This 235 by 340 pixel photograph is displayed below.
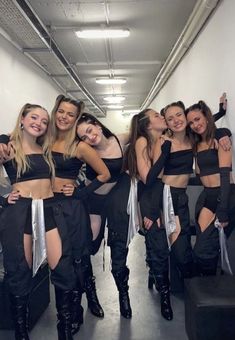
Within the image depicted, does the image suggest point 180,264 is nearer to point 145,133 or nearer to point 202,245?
point 202,245

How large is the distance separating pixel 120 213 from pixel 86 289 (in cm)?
75

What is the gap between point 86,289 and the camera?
2.68m

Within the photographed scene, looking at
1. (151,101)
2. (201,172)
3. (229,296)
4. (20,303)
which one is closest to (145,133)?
(201,172)

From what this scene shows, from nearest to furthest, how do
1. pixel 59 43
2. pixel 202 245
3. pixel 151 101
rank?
pixel 202 245 → pixel 59 43 → pixel 151 101

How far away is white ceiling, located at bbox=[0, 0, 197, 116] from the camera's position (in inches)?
150

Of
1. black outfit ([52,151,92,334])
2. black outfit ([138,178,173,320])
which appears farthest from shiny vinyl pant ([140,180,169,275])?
black outfit ([52,151,92,334])

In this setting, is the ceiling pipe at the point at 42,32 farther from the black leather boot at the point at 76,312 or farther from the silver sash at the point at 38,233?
the black leather boot at the point at 76,312

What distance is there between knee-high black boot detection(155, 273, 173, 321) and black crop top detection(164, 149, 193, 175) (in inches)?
32.8

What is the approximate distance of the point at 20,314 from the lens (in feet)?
6.86

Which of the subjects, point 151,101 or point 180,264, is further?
point 151,101

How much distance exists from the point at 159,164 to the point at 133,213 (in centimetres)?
45

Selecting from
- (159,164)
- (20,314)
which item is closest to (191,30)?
(159,164)

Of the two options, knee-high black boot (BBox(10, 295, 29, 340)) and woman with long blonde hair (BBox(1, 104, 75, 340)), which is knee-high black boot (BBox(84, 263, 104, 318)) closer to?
woman with long blonde hair (BBox(1, 104, 75, 340))

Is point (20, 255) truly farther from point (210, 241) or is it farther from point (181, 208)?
point (210, 241)
